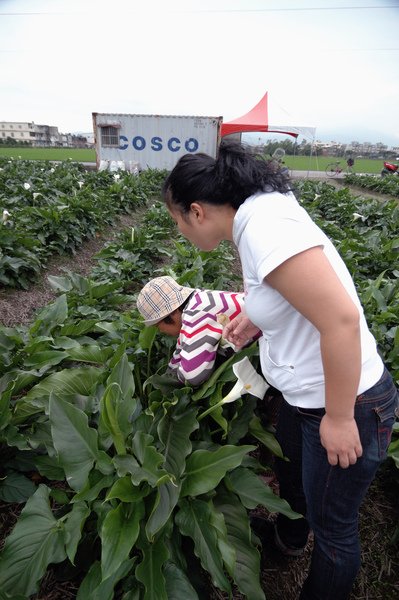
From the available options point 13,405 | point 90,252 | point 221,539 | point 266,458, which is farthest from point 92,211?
point 221,539

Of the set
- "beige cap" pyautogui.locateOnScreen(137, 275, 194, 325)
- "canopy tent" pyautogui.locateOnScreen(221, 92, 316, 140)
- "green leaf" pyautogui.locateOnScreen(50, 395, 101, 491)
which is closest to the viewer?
"green leaf" pyautogui.locateOnScreen(50, 395, 101, 491)

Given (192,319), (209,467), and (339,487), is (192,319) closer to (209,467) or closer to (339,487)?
(209,467)

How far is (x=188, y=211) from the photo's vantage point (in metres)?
1.16

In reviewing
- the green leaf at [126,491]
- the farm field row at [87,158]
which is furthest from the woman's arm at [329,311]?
the farm field row at [87,158]

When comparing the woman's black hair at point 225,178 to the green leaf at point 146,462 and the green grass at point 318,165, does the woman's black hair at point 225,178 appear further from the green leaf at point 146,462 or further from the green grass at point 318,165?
the green grass at point 318,165

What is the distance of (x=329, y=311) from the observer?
0.82m

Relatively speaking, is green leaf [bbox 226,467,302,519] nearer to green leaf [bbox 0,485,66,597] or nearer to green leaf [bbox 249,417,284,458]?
green leaf [bbox 249,417,284,458]

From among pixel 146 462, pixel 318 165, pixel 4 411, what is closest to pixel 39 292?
pixel 4 411

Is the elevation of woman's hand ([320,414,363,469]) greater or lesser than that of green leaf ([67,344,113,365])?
greater

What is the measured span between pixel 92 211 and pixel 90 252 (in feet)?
2.92

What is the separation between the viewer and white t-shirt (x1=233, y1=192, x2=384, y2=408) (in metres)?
0.86

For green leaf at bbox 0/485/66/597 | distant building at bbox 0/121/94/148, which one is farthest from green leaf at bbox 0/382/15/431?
distant building at bbox 0/121/94/148

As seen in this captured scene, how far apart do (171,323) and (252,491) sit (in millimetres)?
888

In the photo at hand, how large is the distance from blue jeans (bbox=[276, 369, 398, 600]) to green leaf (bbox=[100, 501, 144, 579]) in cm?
56
